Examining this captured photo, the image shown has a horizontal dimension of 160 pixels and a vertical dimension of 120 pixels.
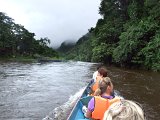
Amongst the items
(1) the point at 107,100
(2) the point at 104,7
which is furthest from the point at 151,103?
(2) the point at 104,7

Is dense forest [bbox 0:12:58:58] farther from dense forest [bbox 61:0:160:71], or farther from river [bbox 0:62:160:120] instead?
river [bbox 0:62:160:120]

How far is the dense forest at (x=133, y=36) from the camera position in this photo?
3010 cm

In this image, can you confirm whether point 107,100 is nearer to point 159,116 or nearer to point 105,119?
point 105,119

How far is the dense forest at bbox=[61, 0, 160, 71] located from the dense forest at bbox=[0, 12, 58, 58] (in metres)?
23.7

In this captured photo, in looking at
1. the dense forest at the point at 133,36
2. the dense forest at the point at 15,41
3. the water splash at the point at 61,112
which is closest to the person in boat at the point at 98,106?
the water splash at the point at 61,112

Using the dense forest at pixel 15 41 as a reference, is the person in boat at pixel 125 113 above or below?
below

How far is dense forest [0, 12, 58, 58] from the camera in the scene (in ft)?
207

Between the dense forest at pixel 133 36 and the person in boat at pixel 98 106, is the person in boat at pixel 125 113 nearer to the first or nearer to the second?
the person in boat at pixel 98 106

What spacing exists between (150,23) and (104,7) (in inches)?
629

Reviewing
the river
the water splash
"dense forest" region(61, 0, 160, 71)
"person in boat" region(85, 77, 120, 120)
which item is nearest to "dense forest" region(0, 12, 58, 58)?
"dense forest" region(61, 0, 160, 71)

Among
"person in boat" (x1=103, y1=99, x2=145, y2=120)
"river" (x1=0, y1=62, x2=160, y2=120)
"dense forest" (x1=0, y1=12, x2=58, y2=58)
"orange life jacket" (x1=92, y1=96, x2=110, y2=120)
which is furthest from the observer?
"dense forest" (x1=0, y1=12, x2=58, y2=58)

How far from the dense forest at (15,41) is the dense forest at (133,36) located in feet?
77.7

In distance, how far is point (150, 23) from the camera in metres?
32.1

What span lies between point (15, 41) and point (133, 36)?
124ft
